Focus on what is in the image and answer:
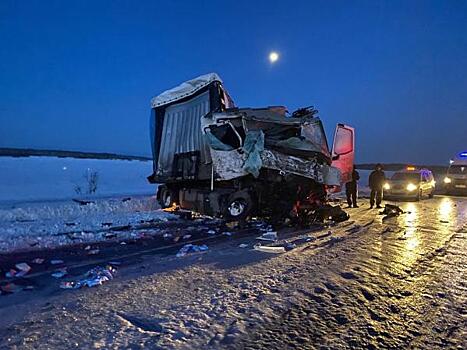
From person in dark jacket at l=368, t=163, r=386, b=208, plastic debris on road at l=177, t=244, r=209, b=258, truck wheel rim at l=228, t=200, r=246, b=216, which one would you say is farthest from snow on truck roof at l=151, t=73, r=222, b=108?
person in dark jacket at l=368, t=163, r=386, b=208

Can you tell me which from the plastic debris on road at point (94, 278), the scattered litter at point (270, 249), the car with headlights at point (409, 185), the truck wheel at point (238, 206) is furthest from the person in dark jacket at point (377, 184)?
the plastic debris on road at point (94, 278)

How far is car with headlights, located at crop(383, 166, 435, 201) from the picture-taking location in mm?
15820

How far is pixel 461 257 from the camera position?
5297 mm

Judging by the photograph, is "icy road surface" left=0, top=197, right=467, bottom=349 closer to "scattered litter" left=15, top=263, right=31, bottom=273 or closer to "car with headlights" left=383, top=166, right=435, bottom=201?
"scattered litter" left=15, top=263, right=31, bottom=273

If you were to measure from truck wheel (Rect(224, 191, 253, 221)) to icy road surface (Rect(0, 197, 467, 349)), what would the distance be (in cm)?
246

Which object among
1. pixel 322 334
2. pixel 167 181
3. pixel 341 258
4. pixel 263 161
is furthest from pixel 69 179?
pixel 322 334

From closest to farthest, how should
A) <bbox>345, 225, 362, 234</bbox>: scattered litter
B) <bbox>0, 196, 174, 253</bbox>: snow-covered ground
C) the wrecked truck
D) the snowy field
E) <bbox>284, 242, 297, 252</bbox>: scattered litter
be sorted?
<bbox>284, 242, 297, 252</bbox>: scattered litter
<bbox>0, 196, 174, 253</bbox>: snow-covered ground
the snowy field
<bbox>345, 225, 362, 234</bbox>: scattered litter
the wrecked truck

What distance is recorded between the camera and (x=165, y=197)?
11000 mm

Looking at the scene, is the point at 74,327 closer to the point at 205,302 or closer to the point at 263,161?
the point at 205,302

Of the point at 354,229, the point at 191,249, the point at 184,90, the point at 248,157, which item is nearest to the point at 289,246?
the point at 191,249

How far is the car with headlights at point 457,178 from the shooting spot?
65.1 feet

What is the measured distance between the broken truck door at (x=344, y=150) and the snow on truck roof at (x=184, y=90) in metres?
3.67

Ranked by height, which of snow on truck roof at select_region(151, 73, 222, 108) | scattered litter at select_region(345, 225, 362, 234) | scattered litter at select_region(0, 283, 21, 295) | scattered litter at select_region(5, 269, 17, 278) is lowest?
scattered litter at select_region(0, 283, 21, 295)

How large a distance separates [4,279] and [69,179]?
63.4 ft
